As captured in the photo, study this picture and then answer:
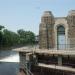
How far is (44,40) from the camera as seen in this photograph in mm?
29109

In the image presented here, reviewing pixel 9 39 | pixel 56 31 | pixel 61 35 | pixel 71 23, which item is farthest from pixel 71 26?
pixel 9 39

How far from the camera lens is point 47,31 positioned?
29.2 meters

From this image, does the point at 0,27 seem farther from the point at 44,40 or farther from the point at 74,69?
the point at 74,69

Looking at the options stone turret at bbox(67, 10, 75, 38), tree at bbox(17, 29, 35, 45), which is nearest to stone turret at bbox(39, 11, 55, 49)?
stone turret at bbox(67, 10, 75, 38)

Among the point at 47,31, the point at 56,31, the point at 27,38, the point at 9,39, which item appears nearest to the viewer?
the point at 56,31

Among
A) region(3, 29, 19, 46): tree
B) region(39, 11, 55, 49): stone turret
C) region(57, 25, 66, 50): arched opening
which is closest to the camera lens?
region(57, 25, 66, 50): arched opening

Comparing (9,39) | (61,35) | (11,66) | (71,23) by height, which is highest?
(9,39)

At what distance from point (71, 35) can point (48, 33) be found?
288 cm

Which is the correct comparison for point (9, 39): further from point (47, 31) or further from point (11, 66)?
point (47, 31)

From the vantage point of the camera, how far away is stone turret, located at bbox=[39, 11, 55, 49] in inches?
1137

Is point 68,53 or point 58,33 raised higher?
point 58,33

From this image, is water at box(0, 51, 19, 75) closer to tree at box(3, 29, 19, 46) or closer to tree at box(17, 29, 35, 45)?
tree at box(17, 29, 35, 45)

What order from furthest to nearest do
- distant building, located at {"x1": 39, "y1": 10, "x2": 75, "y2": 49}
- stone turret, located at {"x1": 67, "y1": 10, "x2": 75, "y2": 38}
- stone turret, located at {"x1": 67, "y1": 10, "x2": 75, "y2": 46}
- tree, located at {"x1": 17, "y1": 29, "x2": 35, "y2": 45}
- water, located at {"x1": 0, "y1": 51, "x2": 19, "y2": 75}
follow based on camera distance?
tree, located at {"x1": 17, "y1": 29, "x2": 35, "y2": 45} < water, located at {"x1": 0, "y1": 51, "x2": 19, "y2": 75} < distant building, located at {"x1": 39, "y1": 10, "x2": 75, "y2": 49} < stone turret, located at {"x1": 67, "y1": 10, "x2": 75, "y2": 38} < stone turret, located at {"x1": 67, "y1": 10, "x2": 75, "y2": 46}

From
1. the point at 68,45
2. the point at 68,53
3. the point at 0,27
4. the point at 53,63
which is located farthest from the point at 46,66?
the point at 0,27
